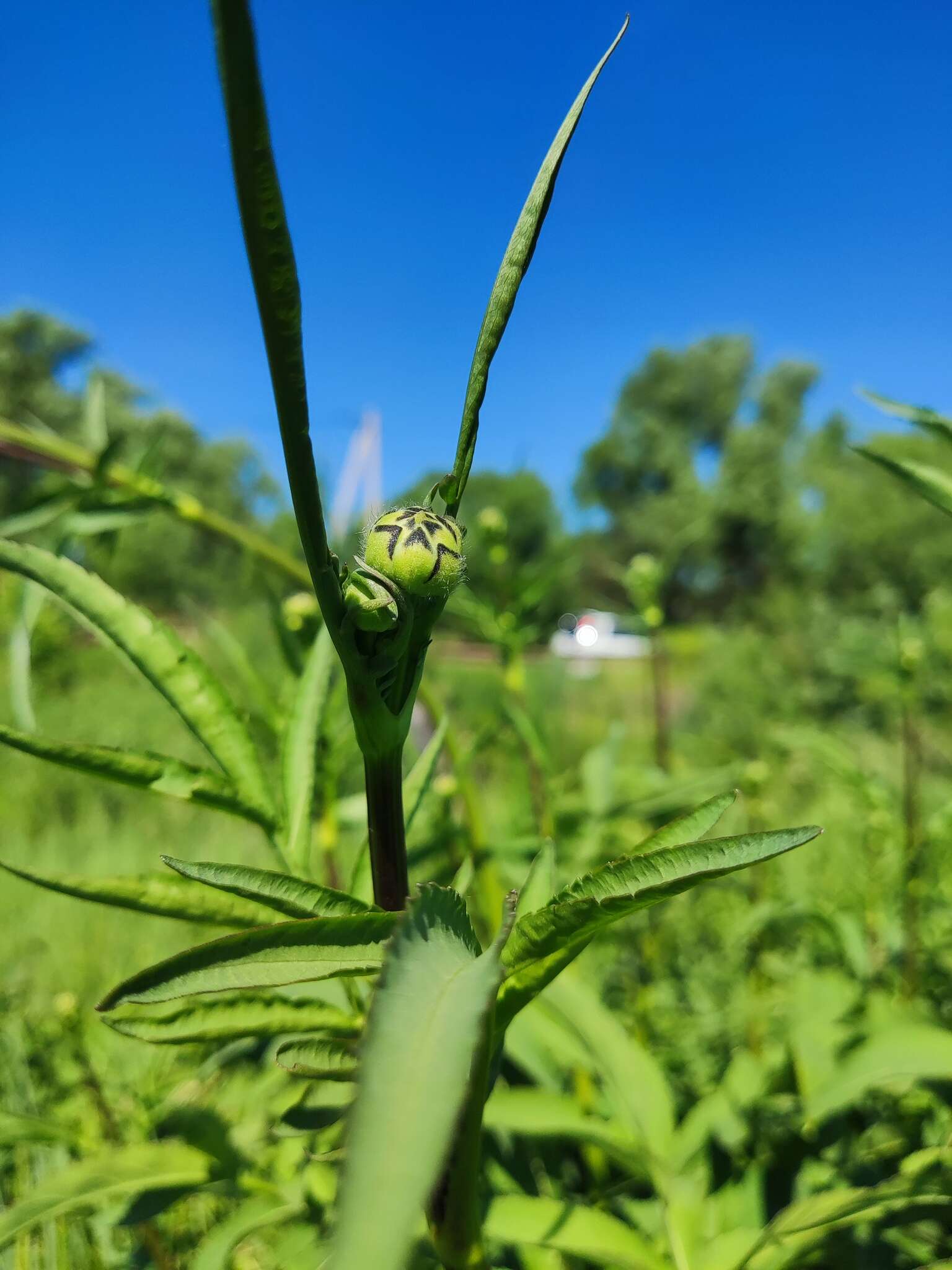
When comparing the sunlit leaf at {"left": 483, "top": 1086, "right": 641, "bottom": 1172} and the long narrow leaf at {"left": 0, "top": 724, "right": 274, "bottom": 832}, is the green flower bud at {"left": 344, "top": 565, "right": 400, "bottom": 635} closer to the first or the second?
the long narrow leaf at {"left": 0, "top": 724, "right": 274, "bottom": 832}

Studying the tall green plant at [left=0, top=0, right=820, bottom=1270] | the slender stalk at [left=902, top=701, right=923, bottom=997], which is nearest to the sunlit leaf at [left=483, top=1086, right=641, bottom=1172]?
the tall green plant at [left=0, top=0, right=820, bottom=1270]

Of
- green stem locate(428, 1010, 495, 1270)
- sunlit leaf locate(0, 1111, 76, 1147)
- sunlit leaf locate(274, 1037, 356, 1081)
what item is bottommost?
green stem locate(428, 1010, 495, 1270)

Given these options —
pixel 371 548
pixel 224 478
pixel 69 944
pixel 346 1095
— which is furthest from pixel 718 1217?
pixel 224 478

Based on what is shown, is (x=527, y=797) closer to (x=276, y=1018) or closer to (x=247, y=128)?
(x=276, y=1018)

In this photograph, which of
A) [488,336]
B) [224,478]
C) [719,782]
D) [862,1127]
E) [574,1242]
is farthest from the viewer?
[224,478]

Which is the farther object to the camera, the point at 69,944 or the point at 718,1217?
the point at 69,944

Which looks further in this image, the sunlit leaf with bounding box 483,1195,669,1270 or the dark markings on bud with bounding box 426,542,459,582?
the sunlit leaf with bounding box 483,1195,669,1270
